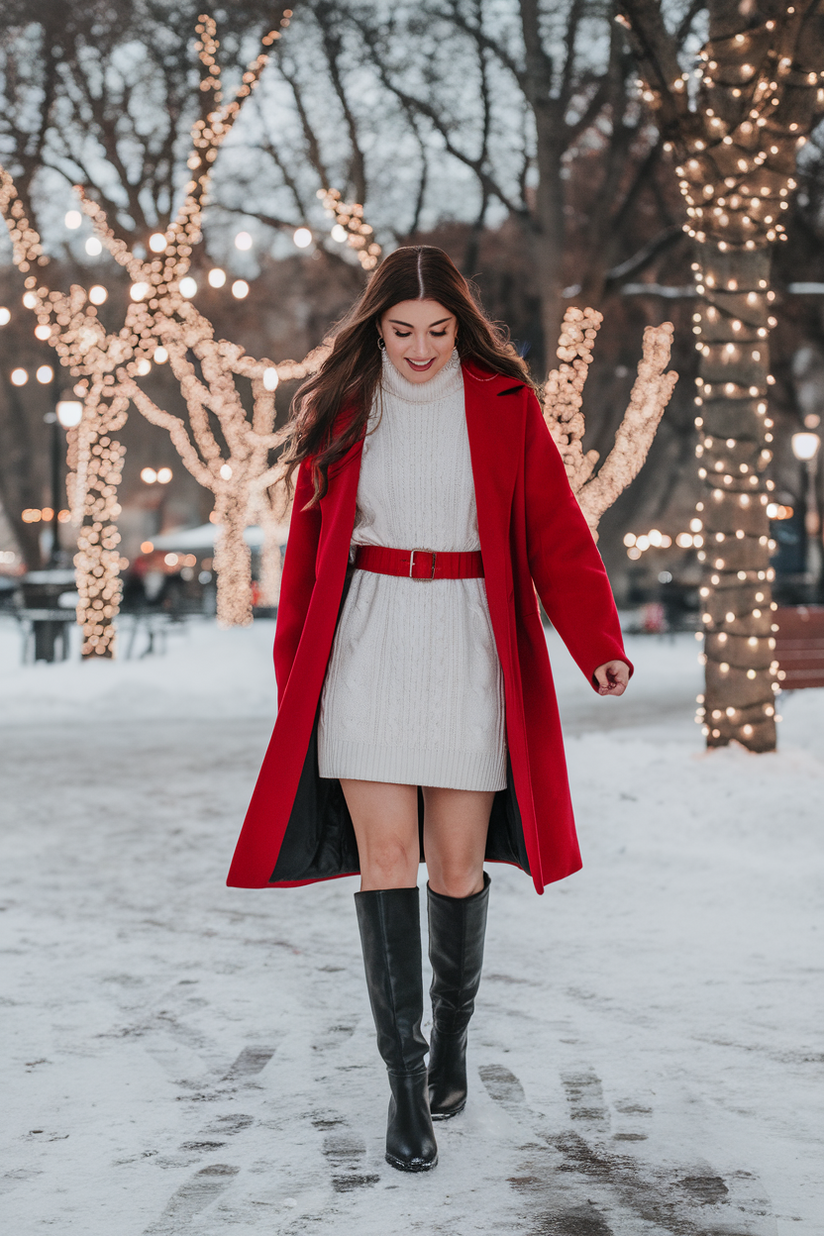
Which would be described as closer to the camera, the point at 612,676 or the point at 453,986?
the point at 612,676

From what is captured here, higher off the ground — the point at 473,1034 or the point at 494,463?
the point at 494,463

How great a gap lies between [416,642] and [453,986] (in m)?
0.83

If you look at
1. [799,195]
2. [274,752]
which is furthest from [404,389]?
[799,195]

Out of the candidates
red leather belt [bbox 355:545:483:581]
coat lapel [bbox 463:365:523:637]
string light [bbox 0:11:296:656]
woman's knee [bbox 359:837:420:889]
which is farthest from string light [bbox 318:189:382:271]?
woman's knee [bbox 359:837:420:889]

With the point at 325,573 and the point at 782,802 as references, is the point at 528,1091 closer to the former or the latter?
the point at 325,573

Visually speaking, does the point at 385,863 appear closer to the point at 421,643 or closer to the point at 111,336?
the point at 421,643

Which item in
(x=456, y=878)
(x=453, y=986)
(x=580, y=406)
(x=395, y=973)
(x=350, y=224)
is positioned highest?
(x=350, y=224)

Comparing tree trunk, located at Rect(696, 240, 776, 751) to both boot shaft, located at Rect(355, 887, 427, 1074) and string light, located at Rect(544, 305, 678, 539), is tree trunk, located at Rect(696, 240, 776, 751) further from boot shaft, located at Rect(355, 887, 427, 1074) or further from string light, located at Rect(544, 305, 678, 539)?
string light, located at Rect(544, 305, 678, 539)

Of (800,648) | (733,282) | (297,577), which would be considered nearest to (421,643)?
(297,577)

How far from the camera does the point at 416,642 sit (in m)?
3.05

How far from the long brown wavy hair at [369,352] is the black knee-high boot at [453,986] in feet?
3.35

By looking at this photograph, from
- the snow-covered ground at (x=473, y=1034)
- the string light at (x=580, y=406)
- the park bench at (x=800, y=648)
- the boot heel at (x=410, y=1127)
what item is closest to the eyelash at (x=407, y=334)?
the boot heel at (x=410, y=1127)

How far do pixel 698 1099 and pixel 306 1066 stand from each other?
3.21 feet

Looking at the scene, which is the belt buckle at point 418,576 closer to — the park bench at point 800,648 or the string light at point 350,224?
the park bench at point 800,648
